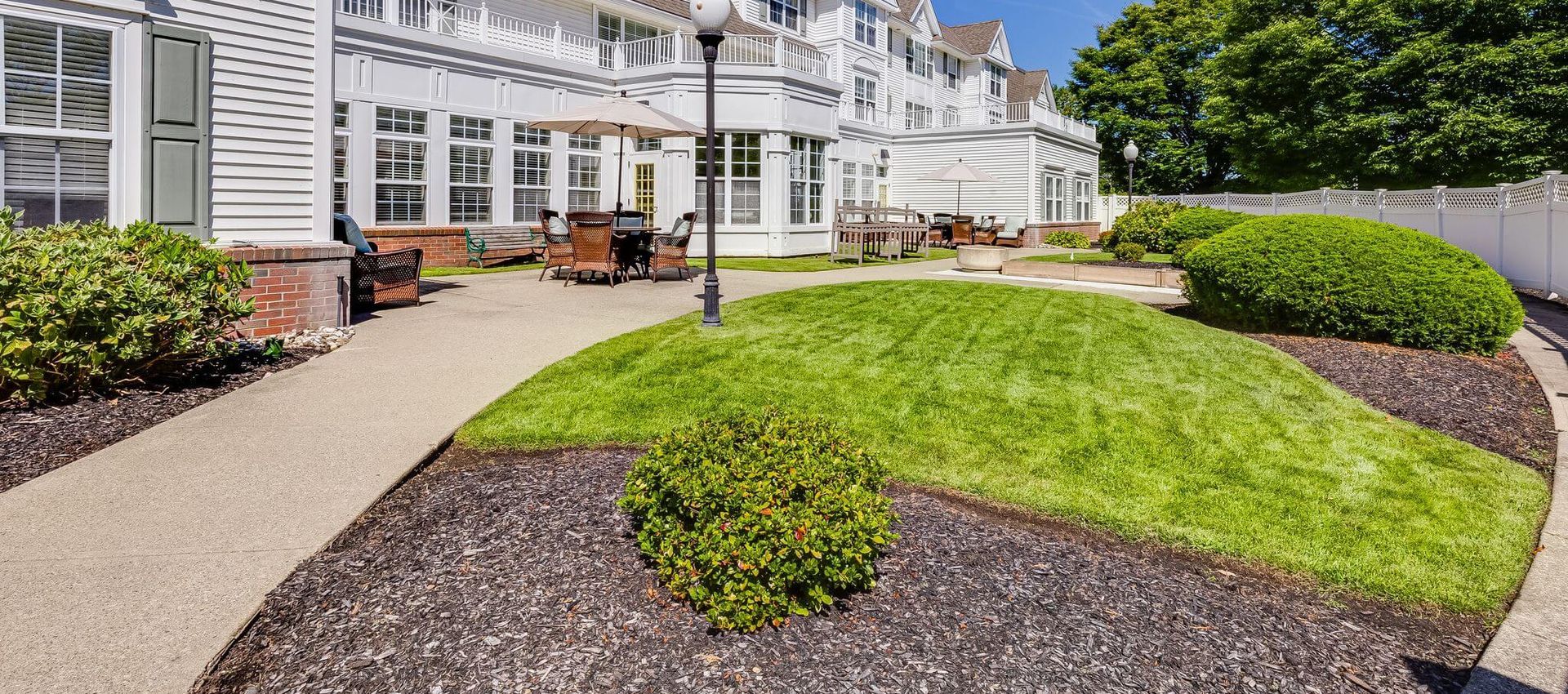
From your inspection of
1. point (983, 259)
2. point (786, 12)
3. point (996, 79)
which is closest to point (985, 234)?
point (786, 12)

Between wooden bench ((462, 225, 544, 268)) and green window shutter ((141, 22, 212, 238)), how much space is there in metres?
8.76

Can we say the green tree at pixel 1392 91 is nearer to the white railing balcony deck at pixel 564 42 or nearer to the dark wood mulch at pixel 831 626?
the white railing balcony deck at pixel 564 42

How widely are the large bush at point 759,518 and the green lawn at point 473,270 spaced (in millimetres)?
11725

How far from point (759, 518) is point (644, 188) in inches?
693

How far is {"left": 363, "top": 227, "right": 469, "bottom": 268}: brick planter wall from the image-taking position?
50.9 feet

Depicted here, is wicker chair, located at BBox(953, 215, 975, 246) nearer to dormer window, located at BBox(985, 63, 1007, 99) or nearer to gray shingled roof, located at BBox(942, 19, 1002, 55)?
gray shingled roof, located at BBox(942, 19, 1002, 55)

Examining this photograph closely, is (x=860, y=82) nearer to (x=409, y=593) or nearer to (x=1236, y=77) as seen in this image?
(x=1236, y=77)

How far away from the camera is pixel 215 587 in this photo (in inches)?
120

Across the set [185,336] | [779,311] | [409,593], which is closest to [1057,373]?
[779,311]

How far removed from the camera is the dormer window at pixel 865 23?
94.8 ft

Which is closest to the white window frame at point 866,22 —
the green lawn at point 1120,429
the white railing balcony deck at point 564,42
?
the white railing balcony deck at point 564,42

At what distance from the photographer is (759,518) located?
9.46ft

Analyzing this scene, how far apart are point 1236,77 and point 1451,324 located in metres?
31.3

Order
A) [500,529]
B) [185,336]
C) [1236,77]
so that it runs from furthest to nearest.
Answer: [1236,77] → [185,336] → [500,529]
